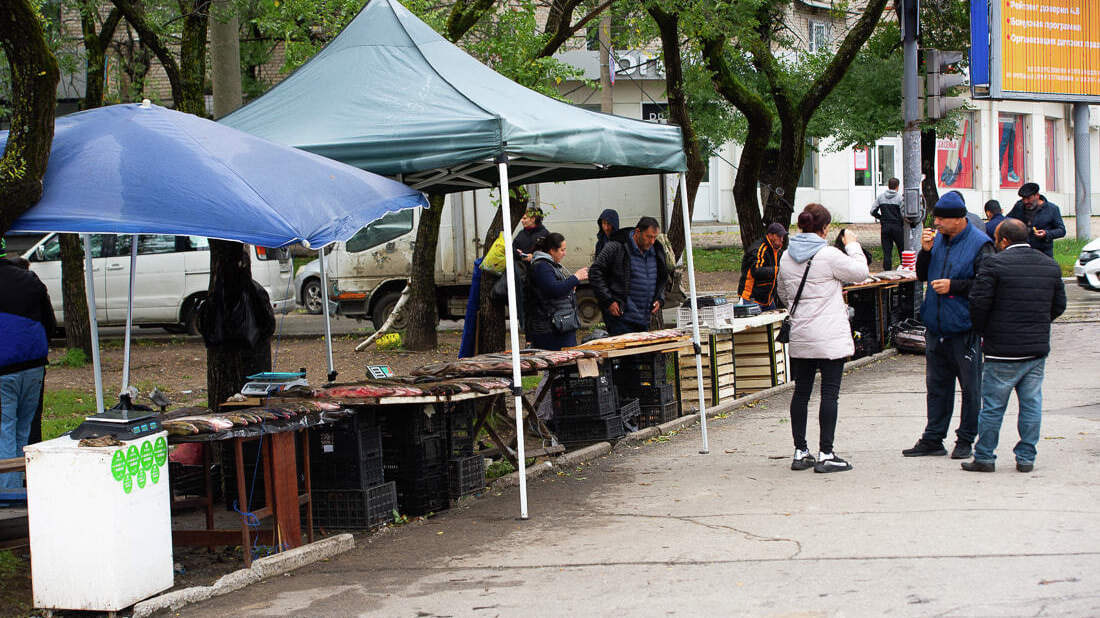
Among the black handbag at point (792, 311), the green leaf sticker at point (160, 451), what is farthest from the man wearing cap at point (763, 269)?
the green leaf sticker at point (160, 451)

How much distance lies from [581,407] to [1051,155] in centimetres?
3866

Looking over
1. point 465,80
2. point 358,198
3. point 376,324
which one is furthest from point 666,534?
point 376,324

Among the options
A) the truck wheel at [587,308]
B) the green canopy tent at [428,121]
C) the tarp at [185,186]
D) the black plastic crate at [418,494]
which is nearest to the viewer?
the tarp at [185,186]

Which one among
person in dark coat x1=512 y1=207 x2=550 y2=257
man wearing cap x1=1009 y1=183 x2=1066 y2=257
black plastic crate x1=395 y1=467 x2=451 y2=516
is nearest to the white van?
person in dark coat x1=512 y1=207 x2=550 y2=257

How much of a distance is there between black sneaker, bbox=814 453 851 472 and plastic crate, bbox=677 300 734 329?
305 cm

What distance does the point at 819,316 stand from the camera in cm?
814

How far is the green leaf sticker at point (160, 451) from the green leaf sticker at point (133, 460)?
135mm

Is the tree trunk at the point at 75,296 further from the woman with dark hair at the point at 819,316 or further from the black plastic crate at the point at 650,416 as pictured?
the woman with dark hair at the point at 819,316

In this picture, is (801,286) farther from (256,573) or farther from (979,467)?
(256,573)

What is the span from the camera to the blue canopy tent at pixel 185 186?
240 inches

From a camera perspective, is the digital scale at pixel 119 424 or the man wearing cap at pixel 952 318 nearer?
the digital scale at pixel 119 424

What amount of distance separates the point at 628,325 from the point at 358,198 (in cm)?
442

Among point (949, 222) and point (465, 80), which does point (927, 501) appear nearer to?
point (949, 222)

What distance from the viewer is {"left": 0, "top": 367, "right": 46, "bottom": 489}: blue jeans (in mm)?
7906
